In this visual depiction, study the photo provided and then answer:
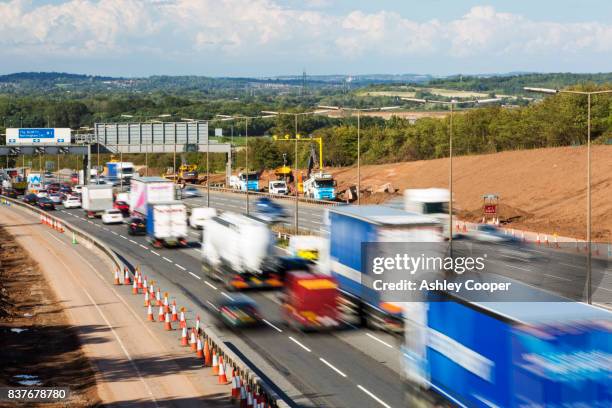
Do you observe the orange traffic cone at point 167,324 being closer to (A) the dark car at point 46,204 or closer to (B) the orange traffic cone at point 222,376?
(B) the orange traffic cone at point 222,376

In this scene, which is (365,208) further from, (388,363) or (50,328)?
(50,328)

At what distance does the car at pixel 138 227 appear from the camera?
69.9m

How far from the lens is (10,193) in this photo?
124 meters

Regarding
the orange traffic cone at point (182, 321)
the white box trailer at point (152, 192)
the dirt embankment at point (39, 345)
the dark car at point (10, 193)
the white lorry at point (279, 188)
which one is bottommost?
the dark car at point (10, 193)

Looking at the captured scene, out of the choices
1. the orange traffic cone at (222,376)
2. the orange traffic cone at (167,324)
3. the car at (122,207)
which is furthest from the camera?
the car at (122,207)

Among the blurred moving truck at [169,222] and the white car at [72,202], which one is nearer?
the blurred moving truck at [169,222]

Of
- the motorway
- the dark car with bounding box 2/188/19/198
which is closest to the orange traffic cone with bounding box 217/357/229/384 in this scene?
the motorway

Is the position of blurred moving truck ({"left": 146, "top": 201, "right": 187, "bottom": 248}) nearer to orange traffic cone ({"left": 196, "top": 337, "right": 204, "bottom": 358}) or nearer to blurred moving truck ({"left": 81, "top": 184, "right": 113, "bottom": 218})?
blurred moving truck ({"left": 81, "top": 184, "right": 113, "bottom": 218})

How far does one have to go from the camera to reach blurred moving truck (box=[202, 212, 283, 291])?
4025 cm

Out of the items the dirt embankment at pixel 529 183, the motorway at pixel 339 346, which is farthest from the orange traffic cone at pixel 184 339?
the dirt embankment at pixel 529 183

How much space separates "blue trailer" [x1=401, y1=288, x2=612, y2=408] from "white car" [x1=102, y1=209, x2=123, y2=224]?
6138 cm

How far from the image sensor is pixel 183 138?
373 ft

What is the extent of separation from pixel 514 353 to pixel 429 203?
1329 inches

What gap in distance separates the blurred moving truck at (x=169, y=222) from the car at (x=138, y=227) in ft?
27.9
